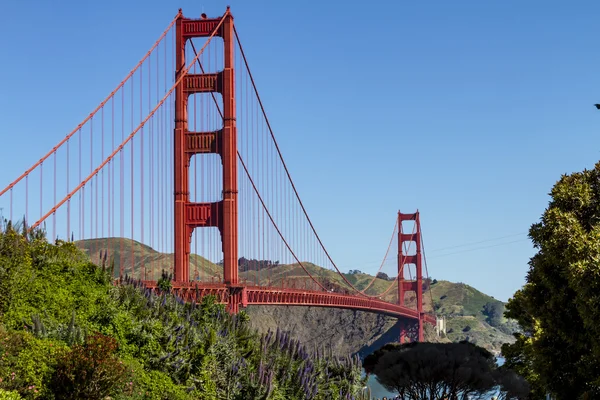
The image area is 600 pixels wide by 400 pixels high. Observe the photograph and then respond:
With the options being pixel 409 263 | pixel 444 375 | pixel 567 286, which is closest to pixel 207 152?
pixel 444 375

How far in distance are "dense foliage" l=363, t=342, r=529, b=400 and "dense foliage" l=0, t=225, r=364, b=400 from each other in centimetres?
147

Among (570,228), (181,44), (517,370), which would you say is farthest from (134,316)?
(181,44)

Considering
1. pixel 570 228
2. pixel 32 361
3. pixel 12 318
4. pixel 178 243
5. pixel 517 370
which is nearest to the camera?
pixel 32 361

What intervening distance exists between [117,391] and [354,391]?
8.73 metres

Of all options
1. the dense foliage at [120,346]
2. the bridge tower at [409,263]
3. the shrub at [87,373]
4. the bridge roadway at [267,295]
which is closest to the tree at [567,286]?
the dense foliage at [120,346]

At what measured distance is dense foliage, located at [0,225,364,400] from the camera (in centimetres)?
2152

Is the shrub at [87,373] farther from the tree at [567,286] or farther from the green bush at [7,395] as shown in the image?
the tree at [567,286]

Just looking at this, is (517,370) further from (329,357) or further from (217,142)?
(217,142)

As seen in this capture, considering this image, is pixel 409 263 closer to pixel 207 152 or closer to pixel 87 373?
pixel 207 152

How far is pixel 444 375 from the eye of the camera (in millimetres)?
29281

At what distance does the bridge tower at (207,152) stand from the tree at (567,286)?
1456 inches

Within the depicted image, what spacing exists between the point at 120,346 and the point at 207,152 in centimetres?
3893

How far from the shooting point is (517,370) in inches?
1507

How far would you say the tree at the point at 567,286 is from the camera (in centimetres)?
2409
